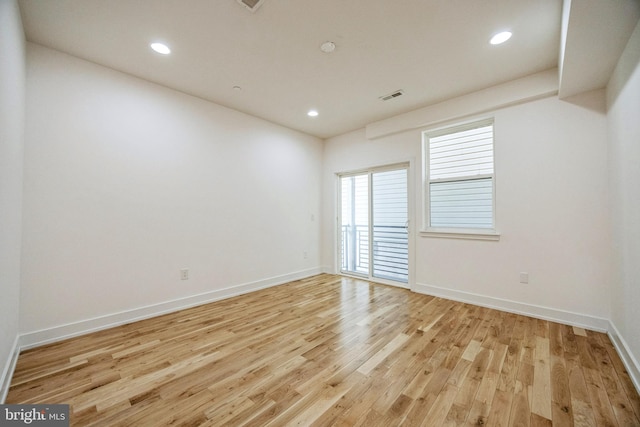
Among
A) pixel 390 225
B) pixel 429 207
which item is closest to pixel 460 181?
pixel 429 207

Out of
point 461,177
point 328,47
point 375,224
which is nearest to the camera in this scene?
point 328,47

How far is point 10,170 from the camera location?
178 centimetres

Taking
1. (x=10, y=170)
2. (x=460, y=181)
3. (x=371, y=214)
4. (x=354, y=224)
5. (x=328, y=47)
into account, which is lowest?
(x=354, y=224)

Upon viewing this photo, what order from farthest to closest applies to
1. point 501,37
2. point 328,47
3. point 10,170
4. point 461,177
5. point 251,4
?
point 461,177 < point 328,47 < point 501,37 < point 251,4 < point 10,170

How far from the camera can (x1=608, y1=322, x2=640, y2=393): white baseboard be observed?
1.73 meters

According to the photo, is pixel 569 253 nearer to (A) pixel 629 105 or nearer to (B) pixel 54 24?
(A) pixel 629 105

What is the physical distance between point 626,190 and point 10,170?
459cm

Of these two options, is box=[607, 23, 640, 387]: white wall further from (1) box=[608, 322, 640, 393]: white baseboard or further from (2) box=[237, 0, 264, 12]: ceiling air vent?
(2) box=[237, 0, 264, 12]: ceiling air vent

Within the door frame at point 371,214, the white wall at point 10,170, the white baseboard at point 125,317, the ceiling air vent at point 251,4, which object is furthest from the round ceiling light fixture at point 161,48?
the door frame at point 371,214

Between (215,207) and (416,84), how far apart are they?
302 cm

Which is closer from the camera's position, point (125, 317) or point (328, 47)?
point (328, 47)

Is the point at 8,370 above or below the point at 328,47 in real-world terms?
below

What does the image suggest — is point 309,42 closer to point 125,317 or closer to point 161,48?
point 161,48

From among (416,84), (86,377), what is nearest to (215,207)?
(86,377)
